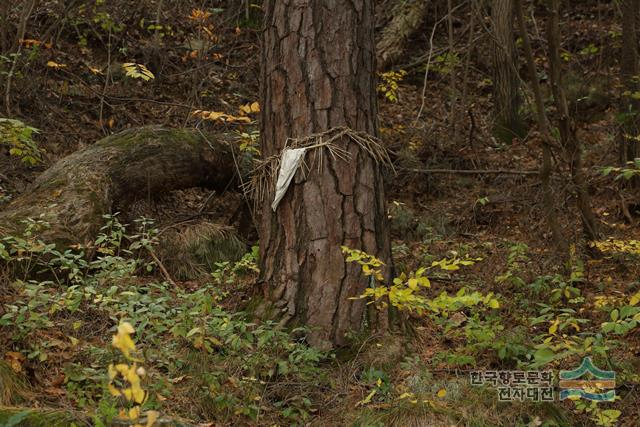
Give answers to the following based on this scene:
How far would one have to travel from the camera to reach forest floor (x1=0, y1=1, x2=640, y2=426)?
3736mm

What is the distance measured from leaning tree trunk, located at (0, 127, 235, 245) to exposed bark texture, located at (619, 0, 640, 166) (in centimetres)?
385

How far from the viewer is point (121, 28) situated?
32.6ft

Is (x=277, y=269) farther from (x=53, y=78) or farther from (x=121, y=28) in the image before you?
(x=121, y=28)

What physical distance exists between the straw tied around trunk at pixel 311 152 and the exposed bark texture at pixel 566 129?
73.9 inches

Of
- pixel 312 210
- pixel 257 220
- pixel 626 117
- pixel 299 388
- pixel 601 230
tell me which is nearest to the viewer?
pixel 299 388

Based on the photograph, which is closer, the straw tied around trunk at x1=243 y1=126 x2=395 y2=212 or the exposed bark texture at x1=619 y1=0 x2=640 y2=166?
the straw tied around trunk at x1=243 y1=126 x2=395 y2=212

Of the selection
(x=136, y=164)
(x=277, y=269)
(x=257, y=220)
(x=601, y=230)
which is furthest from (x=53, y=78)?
(x=601, y=230)

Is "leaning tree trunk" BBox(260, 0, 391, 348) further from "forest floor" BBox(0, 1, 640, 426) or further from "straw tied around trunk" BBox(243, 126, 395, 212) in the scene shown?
"forest floor" BBox(0, 1, 640, 426)

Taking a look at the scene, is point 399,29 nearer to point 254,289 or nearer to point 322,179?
point 322,179

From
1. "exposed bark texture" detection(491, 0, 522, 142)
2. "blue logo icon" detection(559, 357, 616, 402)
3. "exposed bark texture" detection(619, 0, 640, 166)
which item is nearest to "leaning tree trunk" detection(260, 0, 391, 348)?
"blue logo icon" detection(559, 357, 616, 402)

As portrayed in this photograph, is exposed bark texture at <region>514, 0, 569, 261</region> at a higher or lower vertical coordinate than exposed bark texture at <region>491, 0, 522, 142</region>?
lower

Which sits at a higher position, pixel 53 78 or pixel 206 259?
pixel 53 78

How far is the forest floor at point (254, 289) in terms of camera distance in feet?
12.3

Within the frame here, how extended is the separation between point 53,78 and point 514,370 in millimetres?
7122
